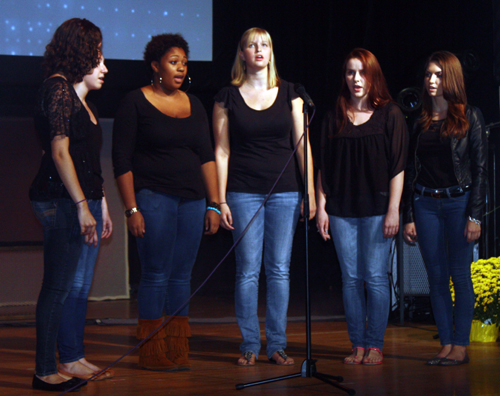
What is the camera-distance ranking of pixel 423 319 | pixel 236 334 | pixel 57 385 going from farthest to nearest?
1. pixel 423 319
2. pixel 236 334
3. pixel 57 385

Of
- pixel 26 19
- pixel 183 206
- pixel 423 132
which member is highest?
pixel 26 19

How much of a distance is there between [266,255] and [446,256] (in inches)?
30.9

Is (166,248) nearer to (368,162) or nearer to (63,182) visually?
(63,182)

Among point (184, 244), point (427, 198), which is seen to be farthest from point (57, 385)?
point (427, 198)

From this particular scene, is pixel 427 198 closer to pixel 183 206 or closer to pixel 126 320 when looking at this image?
pixel 183 206

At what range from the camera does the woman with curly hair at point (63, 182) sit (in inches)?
87.4

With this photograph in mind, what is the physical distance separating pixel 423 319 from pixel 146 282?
2.18m

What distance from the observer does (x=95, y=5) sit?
4.98 meters

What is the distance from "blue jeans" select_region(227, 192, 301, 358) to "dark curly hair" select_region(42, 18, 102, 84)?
832 mm

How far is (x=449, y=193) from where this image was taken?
2.72m

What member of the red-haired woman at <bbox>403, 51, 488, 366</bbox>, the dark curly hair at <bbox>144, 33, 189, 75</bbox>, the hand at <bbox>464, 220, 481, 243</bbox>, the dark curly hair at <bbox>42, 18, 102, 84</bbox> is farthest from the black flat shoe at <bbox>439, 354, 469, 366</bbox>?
the dark curly hair at <bbox>42, 18, 102, 84</bbox>

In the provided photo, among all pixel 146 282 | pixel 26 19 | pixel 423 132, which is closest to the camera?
pixel 146 282

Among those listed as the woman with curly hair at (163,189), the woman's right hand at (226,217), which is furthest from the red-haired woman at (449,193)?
the woman with curly hair at (163,189)

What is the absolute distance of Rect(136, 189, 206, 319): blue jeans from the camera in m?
2.58
